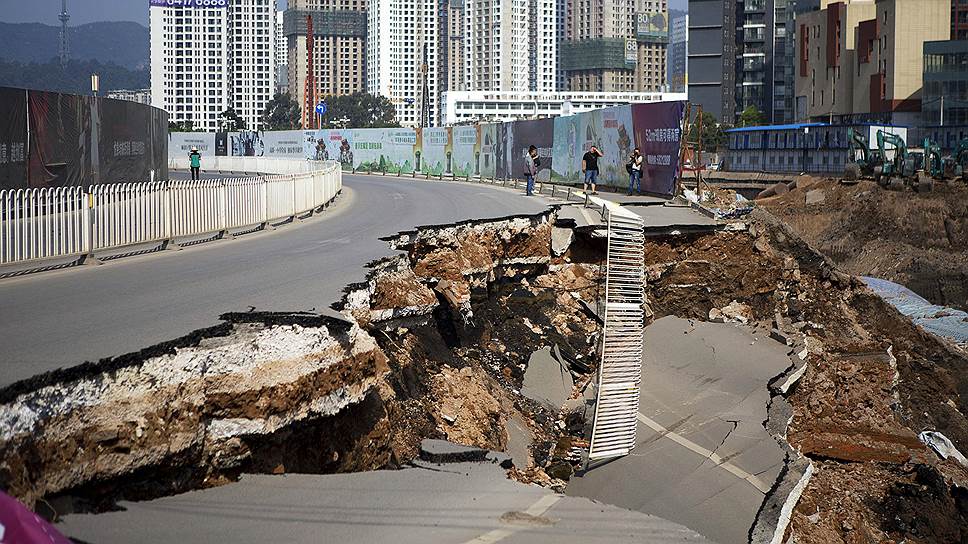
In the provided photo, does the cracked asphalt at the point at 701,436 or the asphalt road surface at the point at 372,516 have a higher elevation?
the asphalt road surface at the point at 372,516

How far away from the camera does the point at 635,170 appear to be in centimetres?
3150

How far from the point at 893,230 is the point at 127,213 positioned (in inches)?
1673

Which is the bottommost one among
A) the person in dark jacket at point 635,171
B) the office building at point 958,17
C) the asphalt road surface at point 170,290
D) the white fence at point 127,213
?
the asphalt road surface at point 170,290

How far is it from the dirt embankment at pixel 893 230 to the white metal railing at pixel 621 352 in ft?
80.9

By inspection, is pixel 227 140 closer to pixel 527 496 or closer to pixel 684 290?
pixel 684 290

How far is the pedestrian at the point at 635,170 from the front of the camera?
31.5m

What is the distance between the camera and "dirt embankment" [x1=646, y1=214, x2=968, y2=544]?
13.1 metres

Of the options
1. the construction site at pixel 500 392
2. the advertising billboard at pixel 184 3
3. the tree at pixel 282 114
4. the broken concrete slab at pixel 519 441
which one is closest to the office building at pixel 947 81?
the construction site at pixel 500 392

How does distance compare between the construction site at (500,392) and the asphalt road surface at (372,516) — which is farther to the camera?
the construction site at (500,392)

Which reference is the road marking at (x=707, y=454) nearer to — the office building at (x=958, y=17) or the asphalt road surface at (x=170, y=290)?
the asphalt road surface at (x=170, y=290)

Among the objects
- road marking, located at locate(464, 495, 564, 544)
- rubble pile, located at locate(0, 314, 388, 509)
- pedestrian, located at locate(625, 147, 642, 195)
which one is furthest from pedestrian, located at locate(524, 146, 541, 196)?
road marking, located at locate(464, 495, 564, 544)

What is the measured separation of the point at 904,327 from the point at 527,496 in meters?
18.0

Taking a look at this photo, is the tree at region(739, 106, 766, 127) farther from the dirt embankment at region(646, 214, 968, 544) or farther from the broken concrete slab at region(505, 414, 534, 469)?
the broken concrete slab at region(505, 414, 534, 469)

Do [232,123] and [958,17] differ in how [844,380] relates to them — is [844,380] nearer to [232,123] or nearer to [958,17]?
[958,17]
